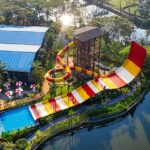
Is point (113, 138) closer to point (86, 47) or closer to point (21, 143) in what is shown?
point (21, 143)

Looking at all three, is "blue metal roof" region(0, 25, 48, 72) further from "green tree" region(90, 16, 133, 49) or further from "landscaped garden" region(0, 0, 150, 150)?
"green tree" region(90, 16, 133, 49)

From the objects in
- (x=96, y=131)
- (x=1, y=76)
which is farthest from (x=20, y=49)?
(x=96, y=131)

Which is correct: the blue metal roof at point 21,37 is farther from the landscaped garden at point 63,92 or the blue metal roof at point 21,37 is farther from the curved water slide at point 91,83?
the curved water slide at point 91,83

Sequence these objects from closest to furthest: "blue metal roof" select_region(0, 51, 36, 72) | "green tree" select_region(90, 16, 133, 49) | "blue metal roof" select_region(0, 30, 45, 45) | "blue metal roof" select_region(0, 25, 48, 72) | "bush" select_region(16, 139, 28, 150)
→ "bush" select_region(16, 139, 28, 150), "blue metal roof" select_region(0, 51, 36, 72), "blue metal roof" select_region(0, 25, 48, 72), "blue metal roof" select_region(0, 30, 45, 45), "green tree" select_region(90, 16, 133, 49)

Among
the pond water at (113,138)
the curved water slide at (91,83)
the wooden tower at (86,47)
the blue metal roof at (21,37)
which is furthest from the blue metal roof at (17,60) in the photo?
the pond water at (113,138)

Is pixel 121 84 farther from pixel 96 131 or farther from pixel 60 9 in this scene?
pixel 60 9

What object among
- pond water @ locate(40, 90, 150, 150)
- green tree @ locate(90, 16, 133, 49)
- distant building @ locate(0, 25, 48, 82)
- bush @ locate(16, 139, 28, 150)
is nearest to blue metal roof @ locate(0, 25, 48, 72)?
distant building @ locate(0, 25, 48, 82)

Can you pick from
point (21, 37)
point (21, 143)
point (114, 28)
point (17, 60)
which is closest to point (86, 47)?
point (17, 60)
